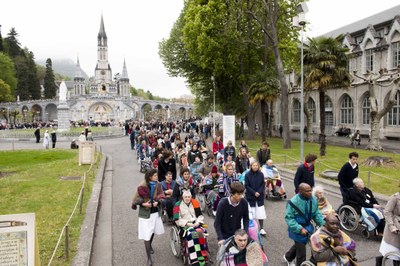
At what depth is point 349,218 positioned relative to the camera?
25.2 feet

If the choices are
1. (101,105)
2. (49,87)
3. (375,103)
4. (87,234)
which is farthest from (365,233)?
(49,87)

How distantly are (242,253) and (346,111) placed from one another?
3767 cm

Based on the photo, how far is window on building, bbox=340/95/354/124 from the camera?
3728 cm

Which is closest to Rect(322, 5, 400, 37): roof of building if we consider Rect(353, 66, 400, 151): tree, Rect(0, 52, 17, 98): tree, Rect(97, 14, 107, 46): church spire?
Rect(353, 66, 400, 151): tree

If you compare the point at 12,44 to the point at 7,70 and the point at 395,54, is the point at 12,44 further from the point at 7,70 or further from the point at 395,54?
the point at 395,54

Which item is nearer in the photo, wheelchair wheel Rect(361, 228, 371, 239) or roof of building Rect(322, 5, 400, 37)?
wheelchair wheel Rect(361, 228, 371, 239)

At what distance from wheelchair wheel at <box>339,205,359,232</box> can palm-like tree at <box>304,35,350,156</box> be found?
41.5ft

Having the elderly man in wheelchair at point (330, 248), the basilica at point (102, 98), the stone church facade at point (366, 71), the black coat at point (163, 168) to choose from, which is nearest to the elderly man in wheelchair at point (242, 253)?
the elderly man in wheelchair at point (330, 248)

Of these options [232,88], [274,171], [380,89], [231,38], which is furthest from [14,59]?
[274,171]

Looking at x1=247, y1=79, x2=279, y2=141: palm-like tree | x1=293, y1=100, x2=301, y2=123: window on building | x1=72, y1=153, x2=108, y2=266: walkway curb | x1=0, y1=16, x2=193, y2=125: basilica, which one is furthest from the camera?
x1=0, y1=16, x2=193, y2=125: basilica

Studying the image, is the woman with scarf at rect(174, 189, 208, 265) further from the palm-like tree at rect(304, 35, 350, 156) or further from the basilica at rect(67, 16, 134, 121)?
the basilica at rect(67, 16, 134, 121)

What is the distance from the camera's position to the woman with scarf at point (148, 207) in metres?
6.26

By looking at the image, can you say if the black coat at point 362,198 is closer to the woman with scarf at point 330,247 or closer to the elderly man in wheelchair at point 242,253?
the woman with scarf at point 330,247

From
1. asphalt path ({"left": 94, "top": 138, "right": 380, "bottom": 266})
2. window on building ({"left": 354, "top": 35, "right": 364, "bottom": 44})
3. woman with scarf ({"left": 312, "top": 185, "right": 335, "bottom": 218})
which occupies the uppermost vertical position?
window on building ({"left": 354, "top": 35, "right": 364, "bottom": 44})
